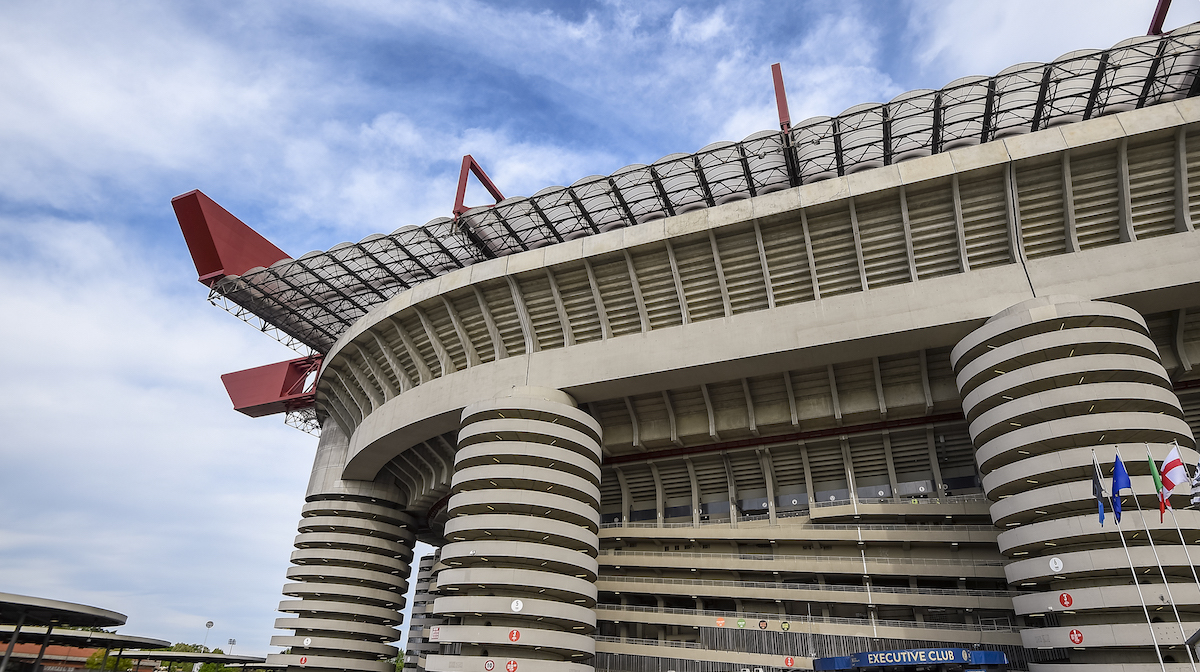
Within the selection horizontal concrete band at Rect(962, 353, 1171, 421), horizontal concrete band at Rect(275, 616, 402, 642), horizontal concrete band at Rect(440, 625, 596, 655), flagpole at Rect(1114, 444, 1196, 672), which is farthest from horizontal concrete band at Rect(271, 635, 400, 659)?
flagpole at Rect(1114, 444, 1196, 672)

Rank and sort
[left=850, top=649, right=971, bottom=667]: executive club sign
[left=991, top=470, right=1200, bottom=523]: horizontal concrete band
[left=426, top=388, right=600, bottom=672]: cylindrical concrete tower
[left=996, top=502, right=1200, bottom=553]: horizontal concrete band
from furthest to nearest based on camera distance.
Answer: [left=426, top=388, right=600, bottom=672]: cylindrical concrete tower < [left=850, top=649, right=971, bottom=667]: executive club sign < [left=991, top=470, right=1200, bottom=523]: horizontal concrete band < [left=996, top=502, right=1200, bottom=553]: horizontal concrete band

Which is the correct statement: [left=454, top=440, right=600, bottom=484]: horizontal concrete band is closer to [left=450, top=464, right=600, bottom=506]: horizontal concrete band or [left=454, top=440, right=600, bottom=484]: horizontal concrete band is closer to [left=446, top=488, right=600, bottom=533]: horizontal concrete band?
[left=450, top=464, right=600, bottom=506]: horizontal concrete band

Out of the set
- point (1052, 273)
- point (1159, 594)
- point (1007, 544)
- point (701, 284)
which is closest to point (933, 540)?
point (1007, 544)

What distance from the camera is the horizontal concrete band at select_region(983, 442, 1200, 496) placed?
82.2 ft

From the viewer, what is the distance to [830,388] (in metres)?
36.1

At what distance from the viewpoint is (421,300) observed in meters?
39.5

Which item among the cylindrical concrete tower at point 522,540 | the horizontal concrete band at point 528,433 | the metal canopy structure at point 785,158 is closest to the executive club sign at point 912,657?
the cylindrical concrete tower at point 522,540

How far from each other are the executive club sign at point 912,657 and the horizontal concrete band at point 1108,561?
5.15 meters

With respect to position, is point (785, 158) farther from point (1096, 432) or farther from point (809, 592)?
point (809, 592)

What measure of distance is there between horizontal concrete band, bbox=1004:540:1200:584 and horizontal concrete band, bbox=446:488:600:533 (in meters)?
19.7

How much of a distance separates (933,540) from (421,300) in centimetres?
3176

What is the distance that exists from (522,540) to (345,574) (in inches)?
919

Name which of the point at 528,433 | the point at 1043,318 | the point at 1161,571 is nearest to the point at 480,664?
the point at 528,433

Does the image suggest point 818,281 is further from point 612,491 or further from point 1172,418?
point 612,491
